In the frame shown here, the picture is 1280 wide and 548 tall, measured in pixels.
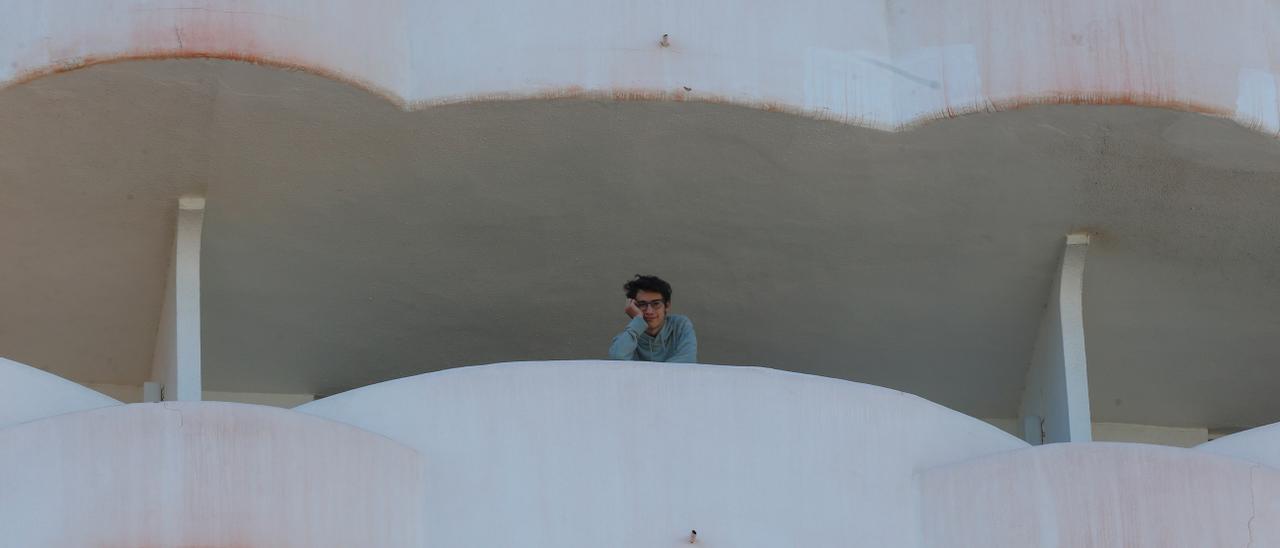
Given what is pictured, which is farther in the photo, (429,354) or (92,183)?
(429,354)

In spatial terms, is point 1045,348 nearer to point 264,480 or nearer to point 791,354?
point 791,354

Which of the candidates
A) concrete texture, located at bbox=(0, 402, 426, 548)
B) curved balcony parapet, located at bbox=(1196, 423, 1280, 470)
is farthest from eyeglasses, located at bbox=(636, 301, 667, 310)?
curved balcony parapet, located at bbox=(1196, 423, 1280, 470)

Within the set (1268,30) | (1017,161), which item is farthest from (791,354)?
(1268,30)

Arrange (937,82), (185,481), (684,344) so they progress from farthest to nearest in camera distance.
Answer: (937,82) → (684,344) → (185,481)

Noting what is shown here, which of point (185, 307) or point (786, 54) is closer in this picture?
point (786, 54)

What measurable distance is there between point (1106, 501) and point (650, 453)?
2290 mm

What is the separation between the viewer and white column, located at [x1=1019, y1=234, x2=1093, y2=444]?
652 inches

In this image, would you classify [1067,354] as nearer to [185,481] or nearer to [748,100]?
[748,100]

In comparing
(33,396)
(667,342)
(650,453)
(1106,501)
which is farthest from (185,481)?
(1106,501)

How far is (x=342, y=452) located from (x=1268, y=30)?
599cm

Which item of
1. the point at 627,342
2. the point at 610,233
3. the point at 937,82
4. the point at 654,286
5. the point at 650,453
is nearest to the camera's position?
the point at 650,453

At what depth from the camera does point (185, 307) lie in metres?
15.7

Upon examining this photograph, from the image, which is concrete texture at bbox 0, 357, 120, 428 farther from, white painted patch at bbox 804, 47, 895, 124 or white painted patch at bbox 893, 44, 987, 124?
white painted patch at bbox 893, 44, 987, 124

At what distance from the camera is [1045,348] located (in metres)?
17.4
